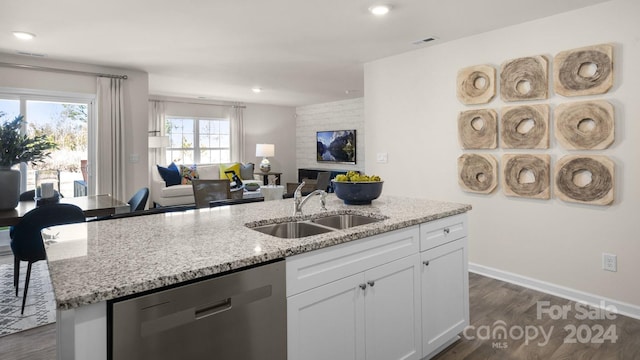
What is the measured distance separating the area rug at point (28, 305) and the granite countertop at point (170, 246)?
3.60ft

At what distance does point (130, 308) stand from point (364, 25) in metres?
3.01

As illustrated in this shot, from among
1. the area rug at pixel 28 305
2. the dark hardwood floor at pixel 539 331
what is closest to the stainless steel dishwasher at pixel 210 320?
the dark hardwood floor at pixel 539 331

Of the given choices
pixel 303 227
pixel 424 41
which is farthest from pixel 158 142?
pixel 303 227

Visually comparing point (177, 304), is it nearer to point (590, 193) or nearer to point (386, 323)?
point (386, 323)

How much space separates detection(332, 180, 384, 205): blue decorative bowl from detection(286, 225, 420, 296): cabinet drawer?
Result: 18.4 inches

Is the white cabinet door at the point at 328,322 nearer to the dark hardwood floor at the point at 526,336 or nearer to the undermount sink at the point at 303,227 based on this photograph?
the undermount sink at the point at 303,227

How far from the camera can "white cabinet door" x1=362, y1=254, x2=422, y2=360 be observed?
5.67 feet

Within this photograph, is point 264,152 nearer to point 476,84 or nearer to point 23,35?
point 23,35

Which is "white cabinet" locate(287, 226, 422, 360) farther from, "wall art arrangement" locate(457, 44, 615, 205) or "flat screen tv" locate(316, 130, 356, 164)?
"flat screen tv" locate(316, 130, 356, 164)

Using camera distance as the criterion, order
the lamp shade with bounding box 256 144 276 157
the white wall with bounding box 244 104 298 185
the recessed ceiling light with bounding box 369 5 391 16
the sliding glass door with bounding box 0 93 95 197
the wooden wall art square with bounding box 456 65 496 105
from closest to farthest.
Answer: the recessed ceiling light with bounding box 369 5 391 16, the wooden wall art square with bounding box 456 65 496 105, the sliding glass door with bounding box 0 93 95 197, the lamp shade with bounding box 256 144 276 157, the white wall with bounding box 244 104 298 185

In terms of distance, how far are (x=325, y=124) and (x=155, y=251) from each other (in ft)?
25.4

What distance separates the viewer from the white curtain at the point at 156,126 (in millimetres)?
7629

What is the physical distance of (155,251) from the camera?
1.36 meters

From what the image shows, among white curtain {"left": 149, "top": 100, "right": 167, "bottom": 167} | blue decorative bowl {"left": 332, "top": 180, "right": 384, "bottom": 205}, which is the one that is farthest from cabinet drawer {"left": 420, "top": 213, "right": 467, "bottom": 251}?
white curtain {"left": 149, "top": 100, "right": 167, "bottom": 167}
